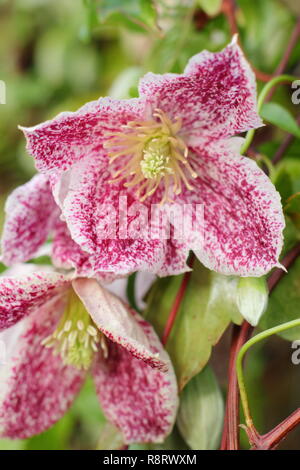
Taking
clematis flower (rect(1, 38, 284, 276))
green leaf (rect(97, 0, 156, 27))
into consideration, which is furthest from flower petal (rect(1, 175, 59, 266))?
green leaf (rect(97, 0, 156, 27))

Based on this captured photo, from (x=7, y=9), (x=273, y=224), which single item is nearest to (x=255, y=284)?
(x=273, y=224)

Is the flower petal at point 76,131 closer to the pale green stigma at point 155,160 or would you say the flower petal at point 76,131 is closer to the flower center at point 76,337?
the pale green stigma at point 155,160

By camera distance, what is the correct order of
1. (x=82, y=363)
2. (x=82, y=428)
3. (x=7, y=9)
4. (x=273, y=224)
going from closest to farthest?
(x=273, y=224)
(x=82, y=363)
(x=82, y=428)
(x=7, y=9)

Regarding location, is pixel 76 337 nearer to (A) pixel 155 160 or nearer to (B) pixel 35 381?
(B) pixel 35 381

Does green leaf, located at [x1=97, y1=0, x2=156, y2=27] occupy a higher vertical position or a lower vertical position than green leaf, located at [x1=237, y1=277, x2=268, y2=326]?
higher

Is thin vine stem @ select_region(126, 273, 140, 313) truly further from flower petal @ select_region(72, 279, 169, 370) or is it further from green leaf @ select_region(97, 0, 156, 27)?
green leaf @ select_region(97, 0, 156, 27)
